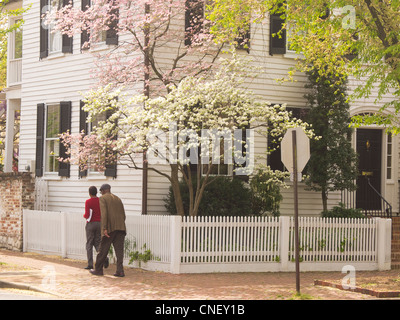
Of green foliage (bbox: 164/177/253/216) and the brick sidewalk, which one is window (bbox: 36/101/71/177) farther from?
the brick sidewalk

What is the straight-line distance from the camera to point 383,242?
17.5 m

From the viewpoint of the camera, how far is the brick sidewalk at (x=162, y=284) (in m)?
12.4

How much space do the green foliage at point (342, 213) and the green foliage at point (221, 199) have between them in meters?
2.30

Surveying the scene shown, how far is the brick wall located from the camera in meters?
20.8

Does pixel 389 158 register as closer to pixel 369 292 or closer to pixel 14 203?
pixel 369 292

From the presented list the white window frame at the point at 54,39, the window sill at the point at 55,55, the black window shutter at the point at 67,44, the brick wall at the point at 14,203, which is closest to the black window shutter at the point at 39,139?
the window sill at the point at 55,55

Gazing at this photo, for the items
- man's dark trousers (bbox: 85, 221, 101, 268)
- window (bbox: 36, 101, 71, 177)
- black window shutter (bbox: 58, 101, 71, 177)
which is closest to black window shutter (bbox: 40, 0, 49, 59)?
window (bbox: 36, 101, 71, 177)

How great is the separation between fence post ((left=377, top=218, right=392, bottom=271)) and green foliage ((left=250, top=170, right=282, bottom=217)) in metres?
2.91

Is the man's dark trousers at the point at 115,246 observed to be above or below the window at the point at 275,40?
below

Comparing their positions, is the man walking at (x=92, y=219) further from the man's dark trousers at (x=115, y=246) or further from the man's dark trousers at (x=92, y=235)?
the man's dark trousers at (x=115, y=246)

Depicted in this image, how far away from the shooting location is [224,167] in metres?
20.2

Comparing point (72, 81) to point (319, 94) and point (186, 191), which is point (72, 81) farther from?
point (319, 94)
